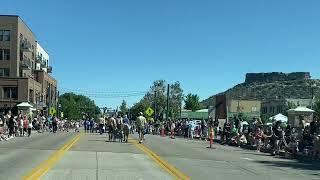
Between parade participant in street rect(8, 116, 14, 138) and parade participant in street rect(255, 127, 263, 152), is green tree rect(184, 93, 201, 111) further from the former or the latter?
parade participant in street rect(255, 127, 263, 152)

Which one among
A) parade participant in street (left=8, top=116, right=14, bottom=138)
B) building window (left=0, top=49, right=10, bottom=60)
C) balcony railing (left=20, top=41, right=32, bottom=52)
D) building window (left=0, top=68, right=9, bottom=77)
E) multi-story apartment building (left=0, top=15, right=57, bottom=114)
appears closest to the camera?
parade participant in street (left=8, top=116, right=14, bottom=138)

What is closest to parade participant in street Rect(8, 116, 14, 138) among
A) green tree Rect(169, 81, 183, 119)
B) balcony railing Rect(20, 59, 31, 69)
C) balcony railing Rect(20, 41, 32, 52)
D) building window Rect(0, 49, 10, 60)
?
building window Rect(0, 49, 10, 60)

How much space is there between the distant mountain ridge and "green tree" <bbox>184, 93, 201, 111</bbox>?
27133 millimetres

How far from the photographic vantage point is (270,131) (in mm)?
32844

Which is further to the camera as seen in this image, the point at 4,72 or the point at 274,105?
the point at 274,105

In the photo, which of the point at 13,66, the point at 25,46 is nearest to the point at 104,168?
the point at 13,66

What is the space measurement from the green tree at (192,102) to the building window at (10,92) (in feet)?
162

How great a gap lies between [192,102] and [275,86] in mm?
42434

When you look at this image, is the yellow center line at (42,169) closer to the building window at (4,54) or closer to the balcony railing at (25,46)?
the building window at (4,54)

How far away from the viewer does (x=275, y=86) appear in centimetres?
17050

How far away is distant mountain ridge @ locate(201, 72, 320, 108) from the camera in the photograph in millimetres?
164250

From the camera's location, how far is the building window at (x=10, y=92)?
95062mm

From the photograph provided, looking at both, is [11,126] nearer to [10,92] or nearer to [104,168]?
[104,168]

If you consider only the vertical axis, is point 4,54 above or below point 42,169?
above
